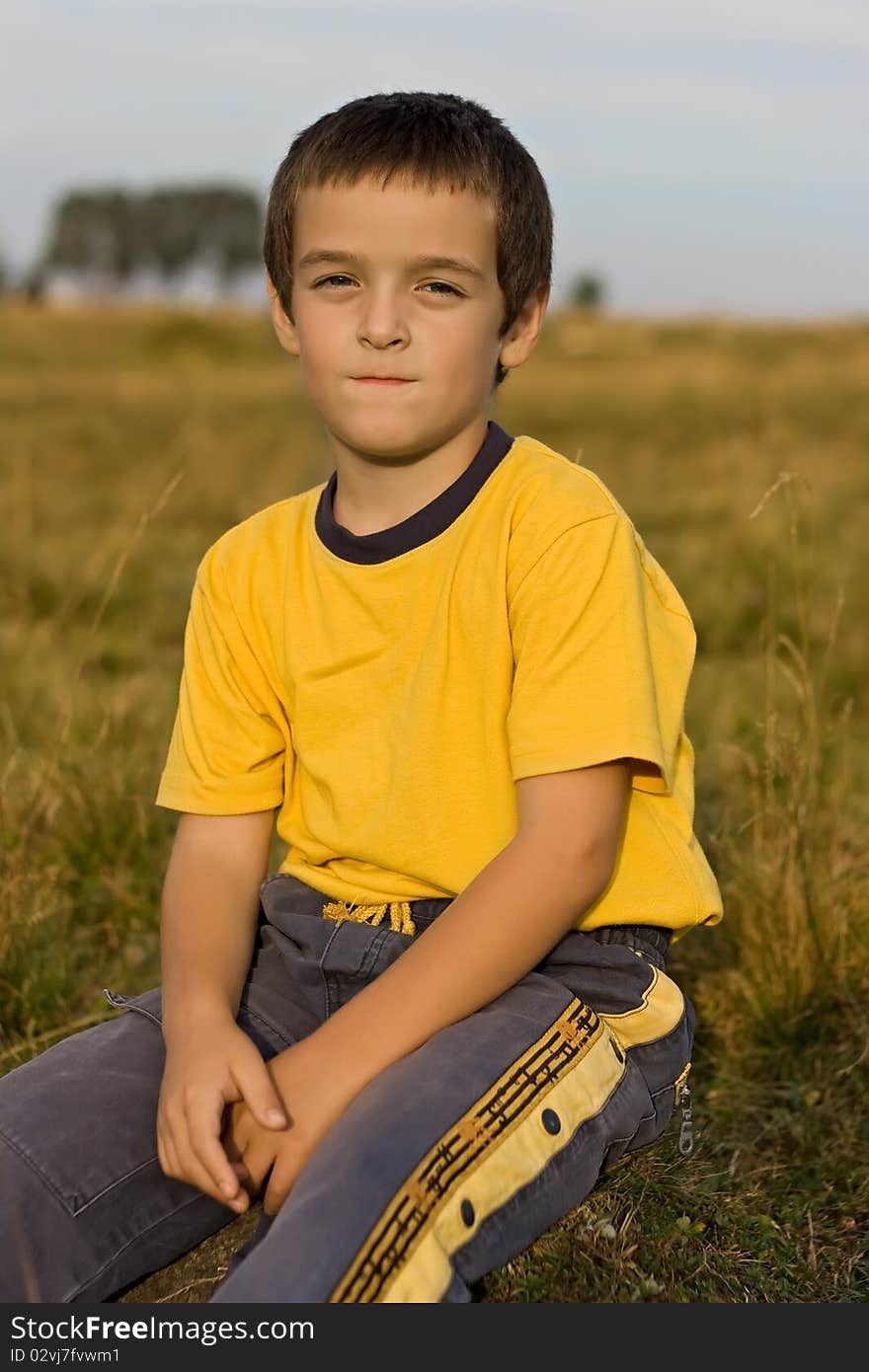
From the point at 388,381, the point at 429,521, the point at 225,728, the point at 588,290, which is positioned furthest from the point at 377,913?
the point at 588,290

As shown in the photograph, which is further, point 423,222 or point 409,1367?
point 423,222

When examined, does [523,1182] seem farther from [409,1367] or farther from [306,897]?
[306,897]

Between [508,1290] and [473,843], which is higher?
[473,843]

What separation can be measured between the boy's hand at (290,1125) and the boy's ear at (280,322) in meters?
1.09

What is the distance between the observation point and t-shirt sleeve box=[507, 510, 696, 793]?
6.50 feet

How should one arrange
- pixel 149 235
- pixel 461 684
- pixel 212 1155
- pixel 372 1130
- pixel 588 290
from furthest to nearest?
pixel 149 235
pixel 588 290
pixel 461 684
pixel 212 1155
pixel 372 1130

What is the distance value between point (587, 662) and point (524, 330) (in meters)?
0.58

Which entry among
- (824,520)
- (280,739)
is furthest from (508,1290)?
(824,520)

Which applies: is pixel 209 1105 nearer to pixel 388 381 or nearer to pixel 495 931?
pixel 495 931

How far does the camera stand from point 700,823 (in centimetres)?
364

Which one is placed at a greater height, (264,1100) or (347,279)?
(347,279)

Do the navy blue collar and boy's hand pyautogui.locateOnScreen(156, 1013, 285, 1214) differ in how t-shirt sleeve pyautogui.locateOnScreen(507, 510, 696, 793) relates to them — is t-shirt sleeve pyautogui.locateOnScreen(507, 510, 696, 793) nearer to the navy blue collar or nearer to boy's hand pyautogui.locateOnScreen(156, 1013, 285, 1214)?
the navy blue collar

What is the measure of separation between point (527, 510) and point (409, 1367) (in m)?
1.12

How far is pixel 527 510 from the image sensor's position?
6.97 ft
